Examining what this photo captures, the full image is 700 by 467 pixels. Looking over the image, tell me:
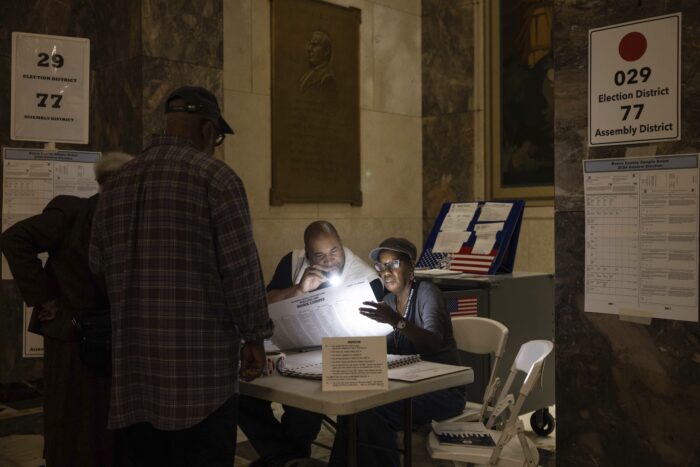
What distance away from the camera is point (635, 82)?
284 centimetres

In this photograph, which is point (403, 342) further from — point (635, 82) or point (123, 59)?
point (123, 59)

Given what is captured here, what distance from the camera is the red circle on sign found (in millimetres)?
2818

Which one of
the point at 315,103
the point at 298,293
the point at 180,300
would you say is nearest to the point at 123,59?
the point at 315,103

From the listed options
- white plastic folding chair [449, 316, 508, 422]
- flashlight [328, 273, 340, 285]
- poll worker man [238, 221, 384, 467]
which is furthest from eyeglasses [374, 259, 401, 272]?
white plastic folding chair [449, 316, 508, 422]

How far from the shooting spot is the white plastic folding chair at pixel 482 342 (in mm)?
3656

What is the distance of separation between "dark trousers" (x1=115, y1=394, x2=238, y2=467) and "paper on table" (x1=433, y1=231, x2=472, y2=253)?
10.1 ft

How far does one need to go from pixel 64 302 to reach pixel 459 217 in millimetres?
3110

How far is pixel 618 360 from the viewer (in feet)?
9.76

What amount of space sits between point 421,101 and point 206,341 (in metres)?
6.00

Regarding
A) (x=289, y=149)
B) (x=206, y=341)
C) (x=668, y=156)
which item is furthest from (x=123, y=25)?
(x=668, y=156)

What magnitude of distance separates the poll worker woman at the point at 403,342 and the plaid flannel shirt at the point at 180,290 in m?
0.74

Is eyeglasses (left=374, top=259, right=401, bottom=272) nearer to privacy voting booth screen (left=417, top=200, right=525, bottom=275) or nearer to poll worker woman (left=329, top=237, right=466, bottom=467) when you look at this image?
poll worker woman (left=329, top=237, right=466, bottom=467)

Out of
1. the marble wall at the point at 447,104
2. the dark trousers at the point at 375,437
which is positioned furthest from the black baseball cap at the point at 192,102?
the marble wall at the point at 447,104

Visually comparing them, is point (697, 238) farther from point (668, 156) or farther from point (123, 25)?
point (123, 25)
